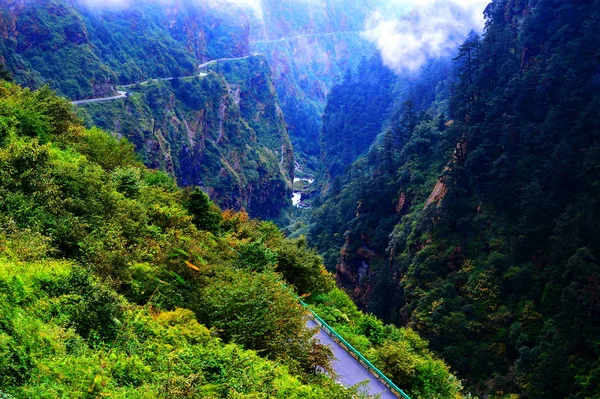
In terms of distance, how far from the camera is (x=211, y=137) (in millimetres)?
125938

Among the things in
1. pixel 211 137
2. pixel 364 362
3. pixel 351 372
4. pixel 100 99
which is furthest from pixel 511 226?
pixel 211 137

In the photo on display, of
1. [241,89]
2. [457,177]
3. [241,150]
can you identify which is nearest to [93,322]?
[457,177]

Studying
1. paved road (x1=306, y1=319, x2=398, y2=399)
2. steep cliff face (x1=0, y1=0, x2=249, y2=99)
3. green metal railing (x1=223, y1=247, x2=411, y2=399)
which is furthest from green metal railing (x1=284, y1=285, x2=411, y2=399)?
steep cliff face (x1=0, y1=0, x2=249, y2=99)

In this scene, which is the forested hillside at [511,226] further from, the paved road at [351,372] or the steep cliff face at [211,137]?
the steep cliff face at [211,137]

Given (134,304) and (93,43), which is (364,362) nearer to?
(134,304)

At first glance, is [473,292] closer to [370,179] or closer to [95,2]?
[370,179]

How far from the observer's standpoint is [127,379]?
9.67 meters

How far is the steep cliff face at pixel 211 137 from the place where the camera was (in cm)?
9588

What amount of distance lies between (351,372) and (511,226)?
36.5 meters

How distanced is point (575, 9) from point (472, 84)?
51.1 ft

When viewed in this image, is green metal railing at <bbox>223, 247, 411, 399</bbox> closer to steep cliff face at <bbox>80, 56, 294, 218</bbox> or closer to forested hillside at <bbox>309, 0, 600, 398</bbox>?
forested hillside at <bbox>309, 0, 600, 398</bbox>

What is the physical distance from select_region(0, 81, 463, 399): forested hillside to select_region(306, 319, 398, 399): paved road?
4.49 ft

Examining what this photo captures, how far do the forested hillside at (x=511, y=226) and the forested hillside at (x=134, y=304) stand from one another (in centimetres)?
1870

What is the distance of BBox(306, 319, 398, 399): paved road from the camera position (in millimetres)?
16766
